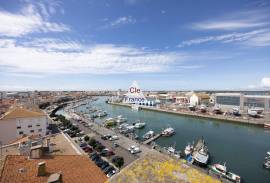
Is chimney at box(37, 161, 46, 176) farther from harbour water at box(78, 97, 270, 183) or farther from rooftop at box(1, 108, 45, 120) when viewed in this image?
rooftop at box(1, 108, 45, 120)

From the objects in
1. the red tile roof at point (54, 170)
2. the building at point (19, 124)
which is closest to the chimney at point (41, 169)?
the red tile roof at point (54, 170)

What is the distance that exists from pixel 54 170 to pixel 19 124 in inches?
951

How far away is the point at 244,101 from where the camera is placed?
61.1 metres

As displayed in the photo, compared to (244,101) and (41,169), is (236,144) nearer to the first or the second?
(41,169)

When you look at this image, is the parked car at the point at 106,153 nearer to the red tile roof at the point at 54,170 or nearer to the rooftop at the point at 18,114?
the red tile roof at the point at 54,170

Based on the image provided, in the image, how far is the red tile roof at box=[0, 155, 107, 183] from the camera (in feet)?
29.6

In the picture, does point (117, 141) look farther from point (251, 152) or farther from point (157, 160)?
point (157, 160)

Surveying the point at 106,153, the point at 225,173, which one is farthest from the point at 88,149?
the point at 225,173

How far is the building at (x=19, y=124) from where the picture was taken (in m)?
28.6

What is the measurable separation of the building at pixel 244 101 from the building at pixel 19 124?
5716 cm

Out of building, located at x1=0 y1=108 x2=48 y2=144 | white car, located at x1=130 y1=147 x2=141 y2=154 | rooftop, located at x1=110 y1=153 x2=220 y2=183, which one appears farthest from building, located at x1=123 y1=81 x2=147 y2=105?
building, located at x1=0 y1=108 x2=48 y2=144

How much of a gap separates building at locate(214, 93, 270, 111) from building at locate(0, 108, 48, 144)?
57157 mm

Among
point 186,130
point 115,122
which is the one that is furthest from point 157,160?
point 115,122

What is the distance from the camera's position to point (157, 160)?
3.22m
